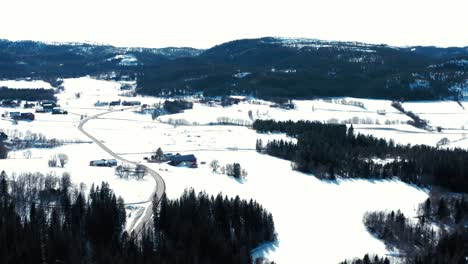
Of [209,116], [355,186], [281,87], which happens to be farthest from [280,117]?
[355,186]

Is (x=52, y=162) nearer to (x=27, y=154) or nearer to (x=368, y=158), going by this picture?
(x=27, y=154)

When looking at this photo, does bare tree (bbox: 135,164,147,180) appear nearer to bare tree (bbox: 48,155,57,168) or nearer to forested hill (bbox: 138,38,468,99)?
bare tree (bbox: 48,155,57,168)

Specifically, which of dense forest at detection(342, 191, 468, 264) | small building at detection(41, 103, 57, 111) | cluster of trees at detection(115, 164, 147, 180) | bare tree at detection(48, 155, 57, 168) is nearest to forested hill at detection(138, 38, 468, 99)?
small building at detection(41, 103, 57, 111)

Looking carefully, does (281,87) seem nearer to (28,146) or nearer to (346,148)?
(346,148)

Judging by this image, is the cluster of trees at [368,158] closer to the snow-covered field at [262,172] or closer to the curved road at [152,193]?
the snow-covered field at [262,172]

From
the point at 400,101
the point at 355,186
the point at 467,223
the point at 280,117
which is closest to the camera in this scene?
the point at 467,223

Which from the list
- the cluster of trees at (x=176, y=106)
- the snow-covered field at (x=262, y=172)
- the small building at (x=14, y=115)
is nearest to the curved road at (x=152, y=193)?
the snow-covered field at (x=262, y=172)
